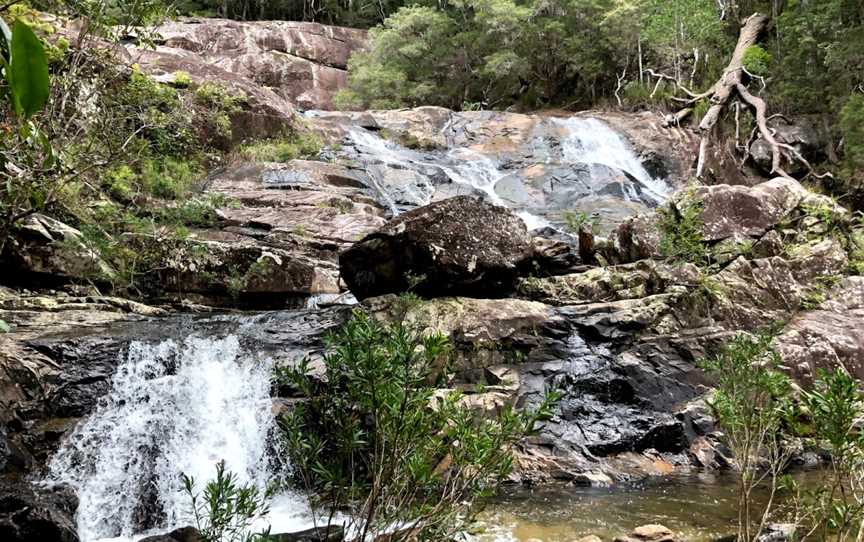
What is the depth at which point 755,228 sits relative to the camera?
10.7m

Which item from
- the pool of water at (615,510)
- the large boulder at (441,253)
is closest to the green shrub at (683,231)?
the large boulder at (441,253)

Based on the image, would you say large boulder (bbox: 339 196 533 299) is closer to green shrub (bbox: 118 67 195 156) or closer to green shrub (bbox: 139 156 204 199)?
green shrub (bbox: 118 67 195 156)

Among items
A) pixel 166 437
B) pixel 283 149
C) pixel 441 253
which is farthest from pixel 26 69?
pixel 283 149

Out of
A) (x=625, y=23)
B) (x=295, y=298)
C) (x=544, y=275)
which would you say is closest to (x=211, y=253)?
(x=295, y=298)

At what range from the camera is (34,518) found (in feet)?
15.2

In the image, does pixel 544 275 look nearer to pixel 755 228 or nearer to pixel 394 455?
pixel 755 228

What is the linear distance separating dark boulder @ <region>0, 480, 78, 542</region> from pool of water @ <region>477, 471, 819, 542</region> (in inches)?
132

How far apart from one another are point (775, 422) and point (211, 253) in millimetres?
9308

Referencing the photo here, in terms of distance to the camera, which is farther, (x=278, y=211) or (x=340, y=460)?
(x=278, y=211)

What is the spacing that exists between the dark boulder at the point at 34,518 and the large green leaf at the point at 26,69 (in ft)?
15.9

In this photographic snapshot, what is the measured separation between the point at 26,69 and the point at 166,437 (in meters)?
6.64

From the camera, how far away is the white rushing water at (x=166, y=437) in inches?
240

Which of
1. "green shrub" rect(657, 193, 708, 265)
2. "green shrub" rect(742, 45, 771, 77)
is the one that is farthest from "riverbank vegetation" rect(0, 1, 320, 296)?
"green shrub" rect(742, 45, 771, 77)

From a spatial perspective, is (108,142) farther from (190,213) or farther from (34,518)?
(34,518)
